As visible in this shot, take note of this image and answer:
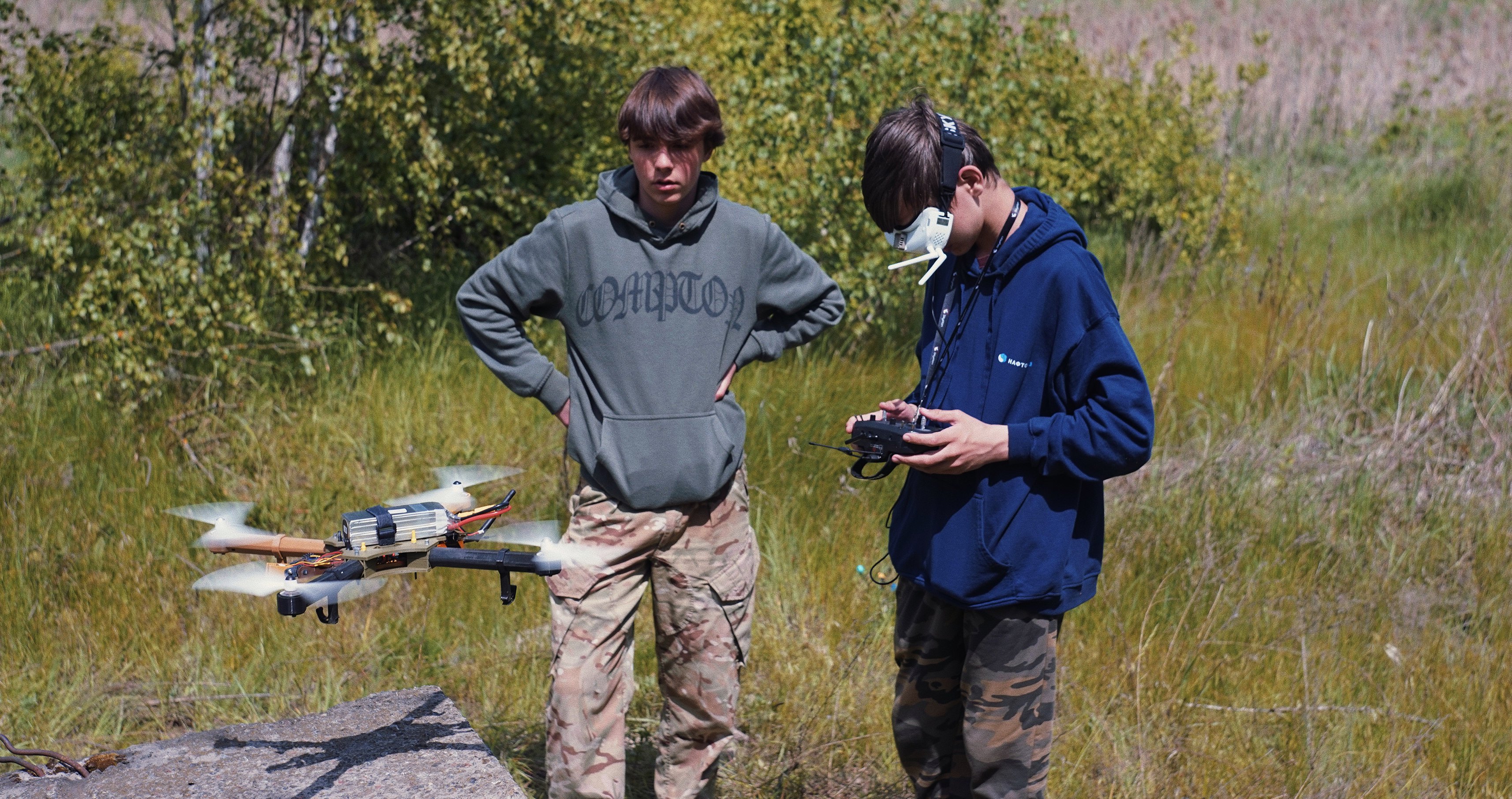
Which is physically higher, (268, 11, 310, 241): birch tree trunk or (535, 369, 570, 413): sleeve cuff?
(268, 11, 310, 241): birch tree trunk

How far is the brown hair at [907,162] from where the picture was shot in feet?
7.79

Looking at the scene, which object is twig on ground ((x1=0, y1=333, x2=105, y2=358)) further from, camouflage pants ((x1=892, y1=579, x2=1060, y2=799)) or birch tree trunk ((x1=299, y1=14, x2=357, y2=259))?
camouflage pants ((x1=892, y1=579, x2=1060, y2=799))

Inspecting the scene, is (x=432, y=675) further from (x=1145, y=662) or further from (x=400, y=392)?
(x=1145, y=662)

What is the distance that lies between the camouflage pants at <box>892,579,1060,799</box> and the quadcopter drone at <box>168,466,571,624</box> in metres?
1.00

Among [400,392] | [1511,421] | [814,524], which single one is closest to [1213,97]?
[1511,421]

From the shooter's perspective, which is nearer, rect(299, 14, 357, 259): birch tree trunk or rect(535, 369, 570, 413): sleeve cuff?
rect(535, 369, 570, 413): sleeve cuff

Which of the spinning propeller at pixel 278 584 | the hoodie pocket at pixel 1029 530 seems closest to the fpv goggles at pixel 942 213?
the hoodie pocket at pixel 1029 530

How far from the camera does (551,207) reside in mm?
6102

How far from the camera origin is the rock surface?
2490 mm

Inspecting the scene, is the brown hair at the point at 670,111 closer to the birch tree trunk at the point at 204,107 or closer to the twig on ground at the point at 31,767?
the twig on ground at the point at 31,767

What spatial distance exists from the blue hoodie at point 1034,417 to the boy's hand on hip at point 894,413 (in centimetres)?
10

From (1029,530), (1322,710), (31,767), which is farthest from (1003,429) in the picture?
(31,767)

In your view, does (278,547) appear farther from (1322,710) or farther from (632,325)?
(1322,710)

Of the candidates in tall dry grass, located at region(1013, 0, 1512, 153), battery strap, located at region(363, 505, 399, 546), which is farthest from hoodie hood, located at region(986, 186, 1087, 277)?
tall dry grass, located at region(1013, 0, 1512, 153)
